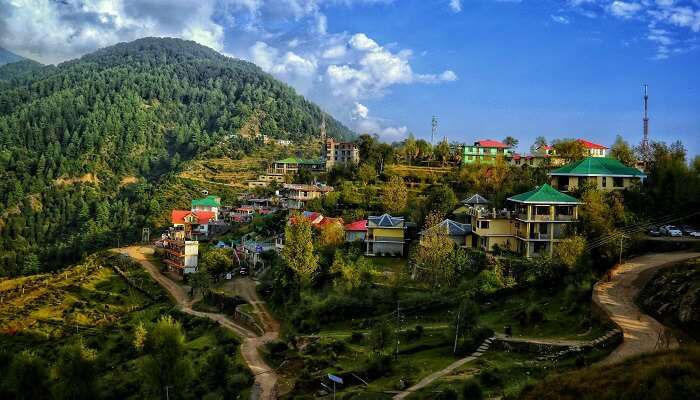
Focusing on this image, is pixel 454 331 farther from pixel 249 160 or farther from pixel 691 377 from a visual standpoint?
pixel 249 160

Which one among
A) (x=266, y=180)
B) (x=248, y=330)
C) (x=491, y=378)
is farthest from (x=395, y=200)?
(x=266, y=180)

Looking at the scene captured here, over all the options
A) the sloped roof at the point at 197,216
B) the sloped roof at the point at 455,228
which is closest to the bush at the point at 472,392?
the sloped roof at the point at 455,228

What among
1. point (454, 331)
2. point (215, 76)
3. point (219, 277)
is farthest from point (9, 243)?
point (215, 76)

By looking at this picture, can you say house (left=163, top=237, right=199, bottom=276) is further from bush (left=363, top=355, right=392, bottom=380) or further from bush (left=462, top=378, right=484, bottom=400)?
bush (left=462, top=378, right=484, bottom=400)

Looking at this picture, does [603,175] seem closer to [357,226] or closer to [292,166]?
[357,226]

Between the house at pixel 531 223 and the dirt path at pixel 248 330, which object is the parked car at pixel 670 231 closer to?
the house at pixel 531 223
